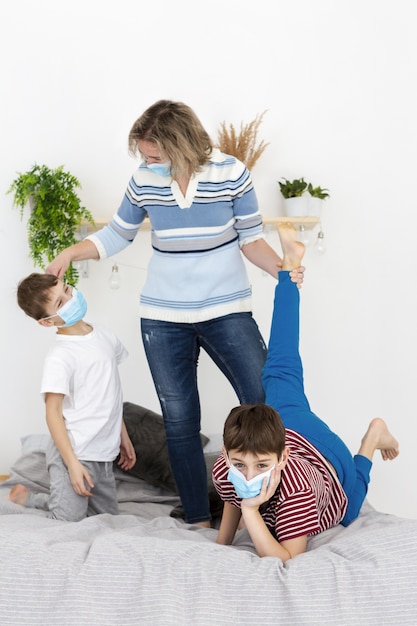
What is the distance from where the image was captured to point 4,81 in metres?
2.87

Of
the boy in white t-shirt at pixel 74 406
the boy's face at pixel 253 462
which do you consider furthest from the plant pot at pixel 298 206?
the boy's face at pixel 253 462

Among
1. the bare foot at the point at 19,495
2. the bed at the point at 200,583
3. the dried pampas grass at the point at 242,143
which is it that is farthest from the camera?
the dried pampas grass at the point at 242,143

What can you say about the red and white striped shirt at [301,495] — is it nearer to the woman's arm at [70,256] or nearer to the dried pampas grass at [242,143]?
the woman's arm at [70,256]

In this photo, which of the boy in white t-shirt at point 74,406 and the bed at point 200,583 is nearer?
the bed at point 200,583

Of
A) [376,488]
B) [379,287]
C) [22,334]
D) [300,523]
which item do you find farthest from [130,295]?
[300,523]

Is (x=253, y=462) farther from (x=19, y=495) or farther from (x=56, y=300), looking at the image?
(x=19, y=495)

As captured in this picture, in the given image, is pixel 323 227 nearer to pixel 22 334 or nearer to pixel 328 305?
pixel 328 305

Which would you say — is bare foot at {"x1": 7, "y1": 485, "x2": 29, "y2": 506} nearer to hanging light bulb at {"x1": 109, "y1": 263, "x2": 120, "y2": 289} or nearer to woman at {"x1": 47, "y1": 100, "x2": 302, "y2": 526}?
→ woman at {"x1": 47, "y1": 100, "x2": 302, "y2": 526}

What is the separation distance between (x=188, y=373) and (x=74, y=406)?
0.34m

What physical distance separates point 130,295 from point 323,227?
87cm

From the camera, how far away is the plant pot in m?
2.85

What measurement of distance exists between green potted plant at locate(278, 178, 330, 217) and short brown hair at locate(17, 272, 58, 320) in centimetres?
118

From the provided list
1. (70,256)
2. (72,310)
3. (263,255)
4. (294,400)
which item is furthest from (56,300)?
(294,400)

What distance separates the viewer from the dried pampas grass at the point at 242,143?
280 centimetres
